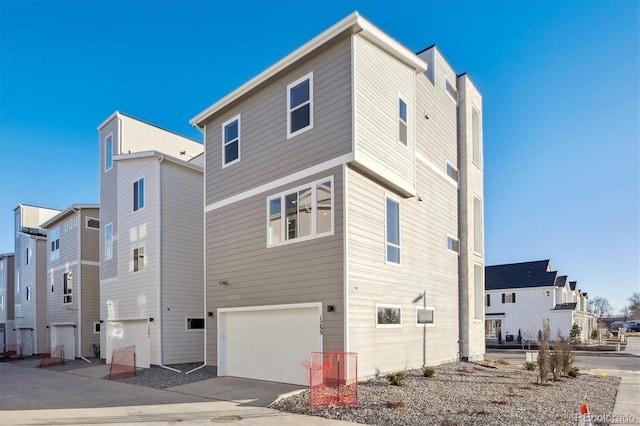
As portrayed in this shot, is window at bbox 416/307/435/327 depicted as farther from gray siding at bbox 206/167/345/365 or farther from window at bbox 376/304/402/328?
gray siding at bbox 206/167/345/365

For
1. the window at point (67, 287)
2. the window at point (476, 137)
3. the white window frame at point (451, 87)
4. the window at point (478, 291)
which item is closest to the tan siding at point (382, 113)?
the white window frame at point (451, 87)

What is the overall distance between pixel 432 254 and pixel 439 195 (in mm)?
2294

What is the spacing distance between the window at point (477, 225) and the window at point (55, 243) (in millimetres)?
23285

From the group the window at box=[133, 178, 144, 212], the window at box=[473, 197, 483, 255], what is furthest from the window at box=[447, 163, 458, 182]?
the window at box=[133, 178, 144, 212]

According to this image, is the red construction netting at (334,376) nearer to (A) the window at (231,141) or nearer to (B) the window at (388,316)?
(B) the window at (388,316)

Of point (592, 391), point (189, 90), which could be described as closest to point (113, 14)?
point (189, 90)

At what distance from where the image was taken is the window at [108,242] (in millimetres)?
20720

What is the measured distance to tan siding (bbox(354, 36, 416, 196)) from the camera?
37.4ft

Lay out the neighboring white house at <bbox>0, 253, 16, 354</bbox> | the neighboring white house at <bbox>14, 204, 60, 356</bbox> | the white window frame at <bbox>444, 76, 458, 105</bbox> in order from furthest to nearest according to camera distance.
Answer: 1. the neighboring white house at <bbox>0, 253, 16, 354</bbox>
2. the neighboring white house at <bbox>14, 204, 60, 356</bbox>
3. the white window frame at <bbox>444, 76, 458, 105</bbox>

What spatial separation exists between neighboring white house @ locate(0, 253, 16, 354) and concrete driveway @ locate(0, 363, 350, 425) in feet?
80.5

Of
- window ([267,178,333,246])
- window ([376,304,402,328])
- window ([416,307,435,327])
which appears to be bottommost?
window ([416,307,435,327])

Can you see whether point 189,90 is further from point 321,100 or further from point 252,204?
point 321,100

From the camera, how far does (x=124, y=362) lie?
18.1m

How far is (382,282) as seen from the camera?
40.1ft
